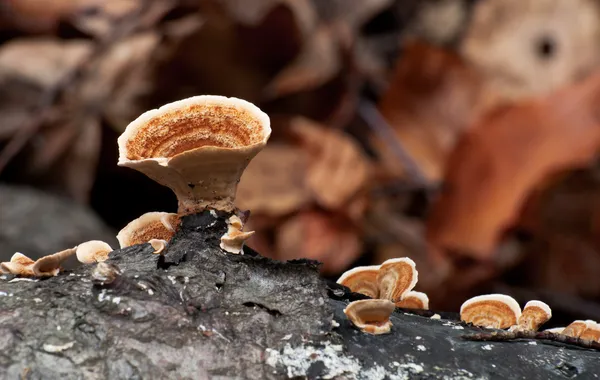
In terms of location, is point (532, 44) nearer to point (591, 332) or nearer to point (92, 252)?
point (591, 332)

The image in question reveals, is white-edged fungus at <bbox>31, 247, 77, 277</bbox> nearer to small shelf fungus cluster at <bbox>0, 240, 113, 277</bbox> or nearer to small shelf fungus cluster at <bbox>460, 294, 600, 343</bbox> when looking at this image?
small shelf fungus cluster at <bbox>0, 240, 113, 277</bbox>

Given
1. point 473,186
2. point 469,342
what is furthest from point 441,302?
point 469,342

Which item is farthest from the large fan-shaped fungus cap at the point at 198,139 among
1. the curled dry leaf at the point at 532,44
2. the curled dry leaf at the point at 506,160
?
the curled dry leaf at the point at 532,44

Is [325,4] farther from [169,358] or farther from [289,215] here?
[169,358]

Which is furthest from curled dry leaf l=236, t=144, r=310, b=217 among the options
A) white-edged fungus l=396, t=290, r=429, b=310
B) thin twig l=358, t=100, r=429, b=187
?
white-edged fungus l=396, t=290, r=429, b=310

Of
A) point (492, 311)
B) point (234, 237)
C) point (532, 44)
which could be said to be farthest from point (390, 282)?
point (532, 44)

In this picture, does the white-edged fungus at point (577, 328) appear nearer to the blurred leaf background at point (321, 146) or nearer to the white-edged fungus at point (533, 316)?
the white-edged fungus at point (533, 316)
